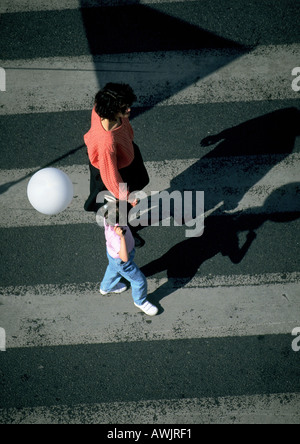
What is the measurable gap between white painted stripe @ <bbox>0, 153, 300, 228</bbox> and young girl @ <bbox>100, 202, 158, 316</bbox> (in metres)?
0.91

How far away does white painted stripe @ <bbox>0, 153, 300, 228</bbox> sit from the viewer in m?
4.62

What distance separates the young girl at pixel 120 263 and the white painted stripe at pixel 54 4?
3.41m

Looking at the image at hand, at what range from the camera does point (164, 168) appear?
4758 millimetres

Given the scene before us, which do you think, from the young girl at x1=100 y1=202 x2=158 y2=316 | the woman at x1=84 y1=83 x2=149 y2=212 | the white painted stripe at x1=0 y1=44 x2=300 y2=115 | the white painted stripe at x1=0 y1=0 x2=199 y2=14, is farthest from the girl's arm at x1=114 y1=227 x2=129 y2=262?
the white painted stripe at x1=0 y1=0 x2=199 y2=14

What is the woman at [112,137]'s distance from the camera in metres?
3.03

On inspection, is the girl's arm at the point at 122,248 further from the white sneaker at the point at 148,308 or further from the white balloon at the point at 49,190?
the white sneaker at the point at 148,308

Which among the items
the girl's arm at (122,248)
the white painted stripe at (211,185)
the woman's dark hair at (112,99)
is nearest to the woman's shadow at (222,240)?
the white painted stripe at (211,185)

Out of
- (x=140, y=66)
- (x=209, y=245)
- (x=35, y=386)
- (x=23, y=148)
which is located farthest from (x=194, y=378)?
(x=140, y=66)

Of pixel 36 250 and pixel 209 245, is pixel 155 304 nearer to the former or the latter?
pixel 209 245

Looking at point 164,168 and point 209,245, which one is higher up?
point 164,168

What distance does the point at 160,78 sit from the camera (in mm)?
4965

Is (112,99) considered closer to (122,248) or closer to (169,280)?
(122,248)

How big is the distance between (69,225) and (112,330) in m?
1.43

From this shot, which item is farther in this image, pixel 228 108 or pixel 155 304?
pixel 228 108
